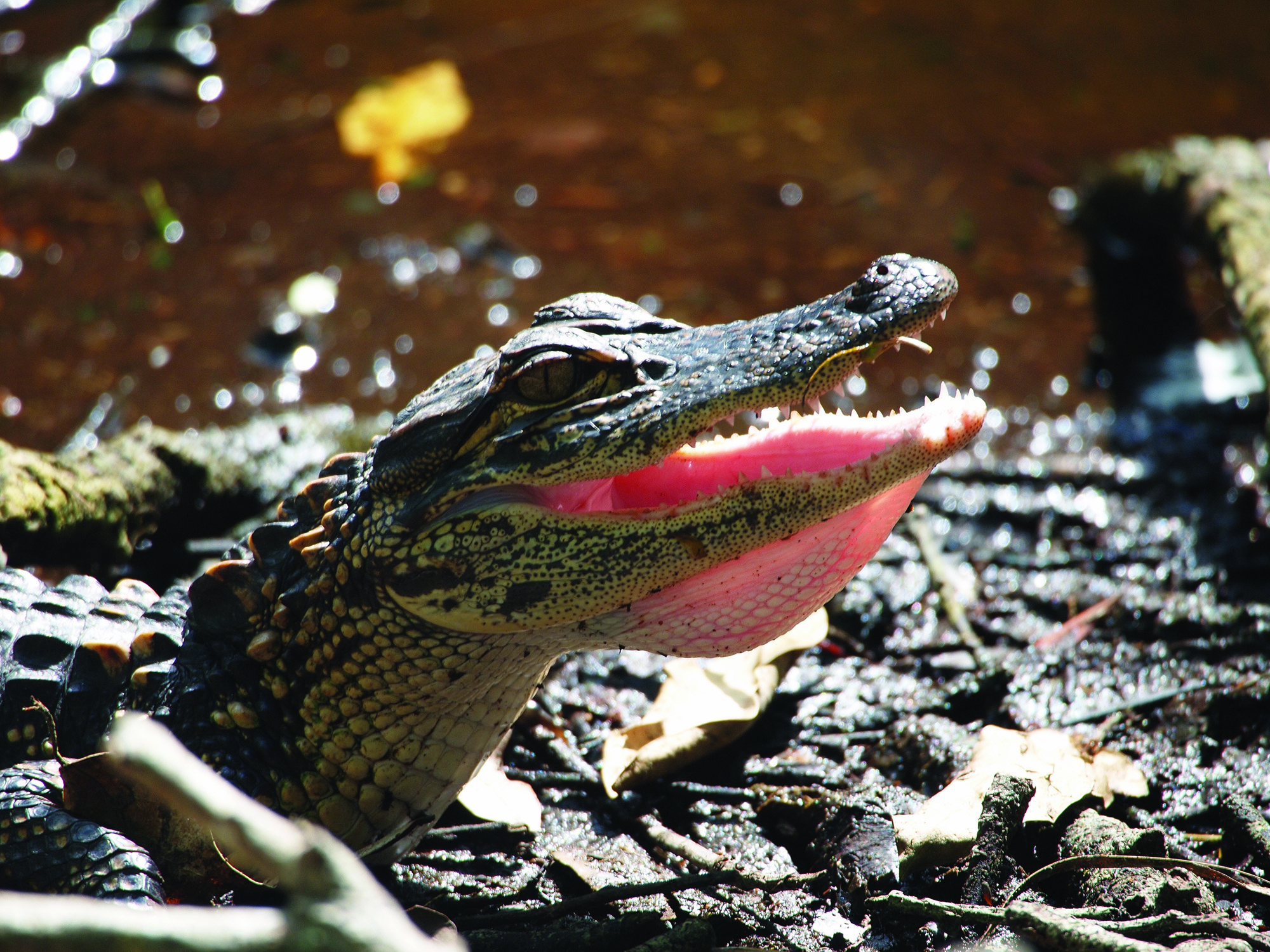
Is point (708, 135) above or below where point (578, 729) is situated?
above

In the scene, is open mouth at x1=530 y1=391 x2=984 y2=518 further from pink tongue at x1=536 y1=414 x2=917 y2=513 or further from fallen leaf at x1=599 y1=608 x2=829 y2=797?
fallen leaf at x1=599 y1=608 x2=829 y2=797

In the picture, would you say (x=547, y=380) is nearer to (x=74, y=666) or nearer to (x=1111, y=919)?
(x=74, y=666)

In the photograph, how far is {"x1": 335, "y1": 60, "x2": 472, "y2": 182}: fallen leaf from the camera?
24.3 feet

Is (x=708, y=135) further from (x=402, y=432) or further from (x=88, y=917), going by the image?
(x=88, y=917)

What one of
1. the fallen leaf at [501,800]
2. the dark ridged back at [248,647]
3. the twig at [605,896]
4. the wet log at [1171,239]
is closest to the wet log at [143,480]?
the dark ridged back at [248,647]

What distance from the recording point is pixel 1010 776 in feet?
8.91

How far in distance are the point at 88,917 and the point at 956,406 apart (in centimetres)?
190

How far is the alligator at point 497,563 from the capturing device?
2.35 meters

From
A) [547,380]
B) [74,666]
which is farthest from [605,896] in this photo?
[74,666]

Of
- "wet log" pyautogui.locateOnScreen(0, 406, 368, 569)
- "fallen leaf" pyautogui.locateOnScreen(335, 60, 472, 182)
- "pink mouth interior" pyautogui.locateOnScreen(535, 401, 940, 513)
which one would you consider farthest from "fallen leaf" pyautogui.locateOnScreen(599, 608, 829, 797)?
"fallen leaf" pyautogui.locateOnScreen(335, 60, 472, 182)

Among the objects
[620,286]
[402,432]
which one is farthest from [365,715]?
[620,286]

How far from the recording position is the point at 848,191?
697 centimetres

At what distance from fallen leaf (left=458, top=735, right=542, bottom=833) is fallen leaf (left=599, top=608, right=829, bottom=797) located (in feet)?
0.74

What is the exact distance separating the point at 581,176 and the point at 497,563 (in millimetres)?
5330
